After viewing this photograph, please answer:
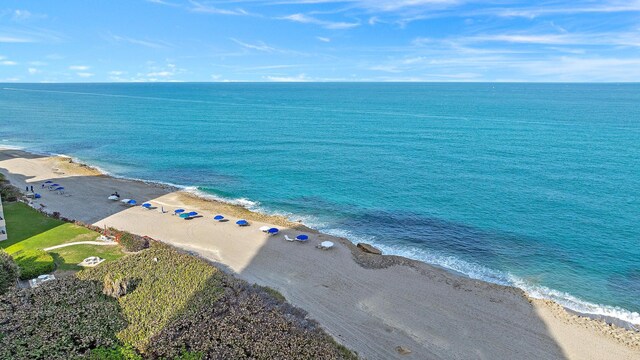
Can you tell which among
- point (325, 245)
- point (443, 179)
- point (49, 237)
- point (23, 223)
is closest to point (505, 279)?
point (325, 245)

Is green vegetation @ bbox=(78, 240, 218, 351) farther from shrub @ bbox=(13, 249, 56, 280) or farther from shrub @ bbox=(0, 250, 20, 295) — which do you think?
shrub @ bbox=(0, 250, 20, 295)

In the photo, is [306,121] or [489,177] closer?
[489,177]

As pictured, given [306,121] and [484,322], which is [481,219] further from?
[306,121]

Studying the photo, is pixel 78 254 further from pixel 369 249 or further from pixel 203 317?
pixel 369 249

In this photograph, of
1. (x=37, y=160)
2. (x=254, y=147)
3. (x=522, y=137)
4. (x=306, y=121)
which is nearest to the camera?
(x=37, y=160)

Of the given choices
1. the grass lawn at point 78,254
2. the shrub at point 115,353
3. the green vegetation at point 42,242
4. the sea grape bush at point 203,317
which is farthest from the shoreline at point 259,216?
the shrub at point 115,353

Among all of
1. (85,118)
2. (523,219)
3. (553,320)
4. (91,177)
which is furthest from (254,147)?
(85,118)
